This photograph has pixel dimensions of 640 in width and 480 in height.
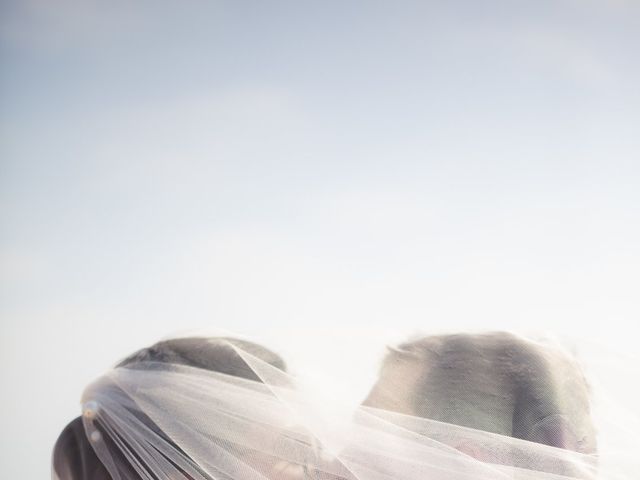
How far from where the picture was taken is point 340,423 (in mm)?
2320

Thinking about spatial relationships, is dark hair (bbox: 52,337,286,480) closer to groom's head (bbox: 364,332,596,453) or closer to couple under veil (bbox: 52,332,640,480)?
couple under veil (bbox: 52,332,640,480)

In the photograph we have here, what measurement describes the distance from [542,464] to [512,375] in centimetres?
44

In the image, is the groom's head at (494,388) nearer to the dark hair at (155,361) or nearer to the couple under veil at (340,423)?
the couple under veil at (340,423)

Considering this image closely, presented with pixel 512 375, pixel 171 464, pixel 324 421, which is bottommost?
pixel 171 464

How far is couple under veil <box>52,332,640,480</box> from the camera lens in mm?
2219

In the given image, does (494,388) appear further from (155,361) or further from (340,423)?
(155,361)

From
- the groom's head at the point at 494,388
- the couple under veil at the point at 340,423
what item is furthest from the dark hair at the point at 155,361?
the groom's head at the point at 494,388

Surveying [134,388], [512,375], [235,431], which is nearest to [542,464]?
[512,375]

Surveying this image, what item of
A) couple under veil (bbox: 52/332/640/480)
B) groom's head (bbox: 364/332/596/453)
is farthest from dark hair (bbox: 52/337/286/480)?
groom's head (bbox: 364/332/596/453)

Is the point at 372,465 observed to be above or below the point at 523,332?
below

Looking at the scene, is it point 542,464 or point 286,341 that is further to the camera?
point 286,341

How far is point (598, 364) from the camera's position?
2.81m

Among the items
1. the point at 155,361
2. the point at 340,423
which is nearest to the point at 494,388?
the point at 340,423

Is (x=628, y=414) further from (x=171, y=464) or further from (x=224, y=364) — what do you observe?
(x=171, y=464)
